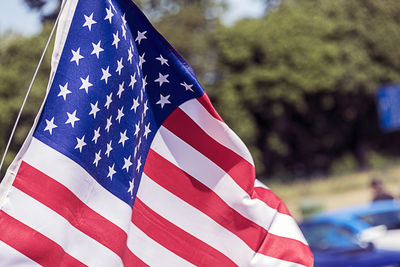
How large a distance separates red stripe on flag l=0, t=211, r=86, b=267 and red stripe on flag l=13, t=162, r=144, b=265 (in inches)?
6.3

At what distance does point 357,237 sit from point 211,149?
26.8 feet

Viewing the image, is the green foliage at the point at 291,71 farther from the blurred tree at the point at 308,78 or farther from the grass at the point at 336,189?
the grass at the point at 336,189

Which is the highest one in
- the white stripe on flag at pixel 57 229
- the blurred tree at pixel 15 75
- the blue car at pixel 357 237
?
the blurred tree at pixel 15 75

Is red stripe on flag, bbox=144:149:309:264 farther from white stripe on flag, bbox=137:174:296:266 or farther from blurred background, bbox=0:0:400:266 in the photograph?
blurred background, bbox=0:0:400:266

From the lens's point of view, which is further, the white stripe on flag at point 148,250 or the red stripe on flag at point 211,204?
the red stripe on flag at point 211,204

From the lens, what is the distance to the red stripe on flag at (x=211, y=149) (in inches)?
175

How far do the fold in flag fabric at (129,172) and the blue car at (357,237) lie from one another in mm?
6580

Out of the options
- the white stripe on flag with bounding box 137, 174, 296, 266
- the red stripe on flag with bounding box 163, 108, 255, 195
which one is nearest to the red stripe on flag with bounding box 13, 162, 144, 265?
the white stripe on flag with bounding box 137, 174, 296, 266

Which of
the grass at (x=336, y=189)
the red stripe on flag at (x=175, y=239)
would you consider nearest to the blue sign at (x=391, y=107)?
the grass at (x=336, y=189)

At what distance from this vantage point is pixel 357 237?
1208 centimetres

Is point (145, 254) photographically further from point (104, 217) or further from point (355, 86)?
point (355, 86)

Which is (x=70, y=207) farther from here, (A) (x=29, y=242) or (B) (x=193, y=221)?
(B) (x=193, y=221)

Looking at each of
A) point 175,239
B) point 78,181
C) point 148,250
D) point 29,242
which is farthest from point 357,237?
point 29,242

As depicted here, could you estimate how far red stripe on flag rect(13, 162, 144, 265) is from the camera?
357 centimetres
